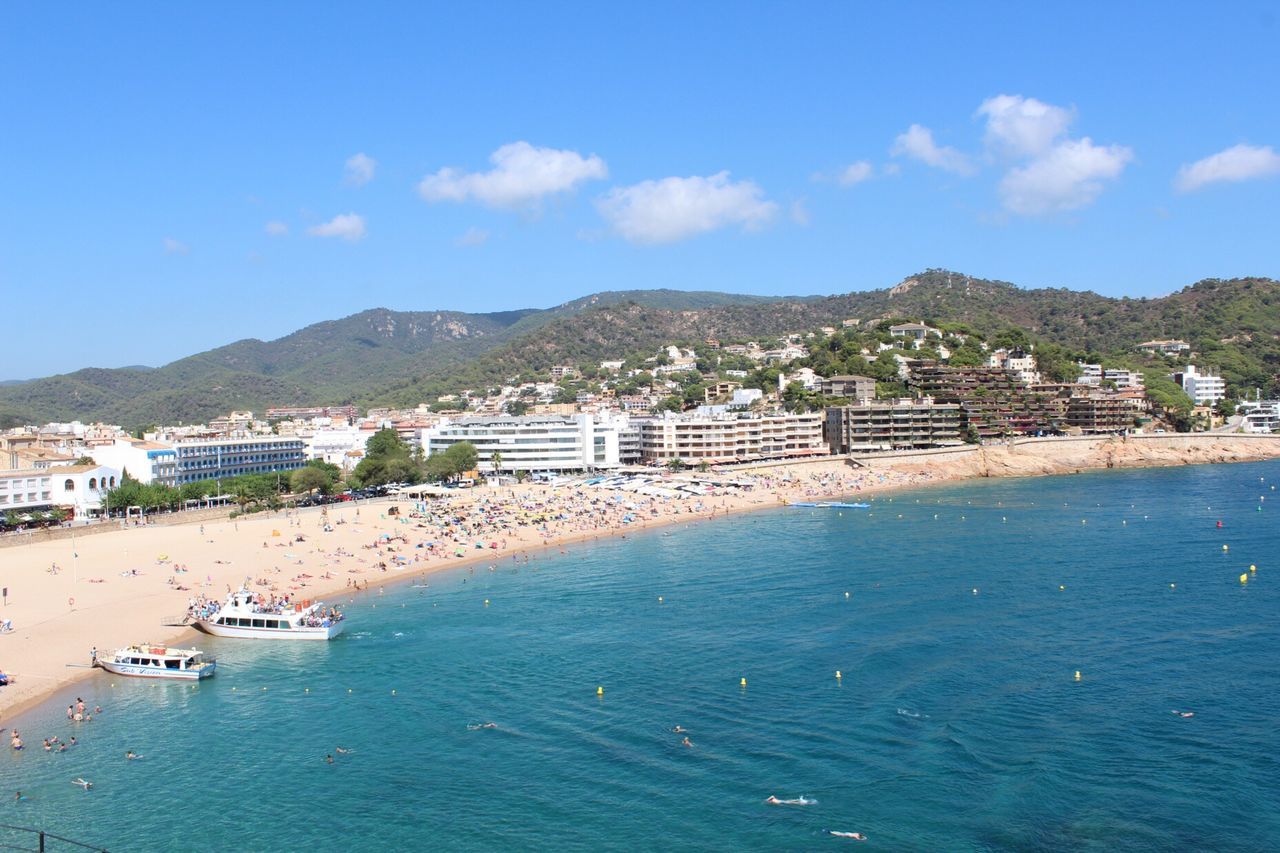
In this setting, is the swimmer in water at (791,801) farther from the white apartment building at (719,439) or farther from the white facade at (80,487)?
the white apartment building at (719,439)

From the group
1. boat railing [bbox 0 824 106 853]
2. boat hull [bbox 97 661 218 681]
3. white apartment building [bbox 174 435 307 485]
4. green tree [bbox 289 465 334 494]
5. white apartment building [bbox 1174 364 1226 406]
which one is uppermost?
white apartment building [bbox 1174 364 1226 406]

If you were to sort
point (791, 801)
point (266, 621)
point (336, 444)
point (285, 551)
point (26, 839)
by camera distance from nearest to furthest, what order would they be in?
point (26, 839)
point (791, 801)
point (266, 621)
point (285, 551)
point (336, 444)

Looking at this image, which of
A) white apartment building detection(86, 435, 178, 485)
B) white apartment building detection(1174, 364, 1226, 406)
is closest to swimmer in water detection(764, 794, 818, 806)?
white apartment building detection(86, 435, 178, 485)

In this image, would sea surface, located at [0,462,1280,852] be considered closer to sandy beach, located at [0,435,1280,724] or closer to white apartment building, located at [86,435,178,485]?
sandy beach, located at [0,435,1280,724]

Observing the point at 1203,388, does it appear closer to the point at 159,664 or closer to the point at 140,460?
the point at 140,460

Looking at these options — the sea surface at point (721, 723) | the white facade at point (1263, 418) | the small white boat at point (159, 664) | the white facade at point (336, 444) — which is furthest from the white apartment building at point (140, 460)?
the white facade at point (1263, 418)

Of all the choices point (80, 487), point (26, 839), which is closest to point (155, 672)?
point (26, 839)

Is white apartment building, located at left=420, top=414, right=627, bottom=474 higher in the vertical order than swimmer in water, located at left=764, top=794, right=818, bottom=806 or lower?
higher

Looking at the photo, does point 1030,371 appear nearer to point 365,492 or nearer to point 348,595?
point 365,492
